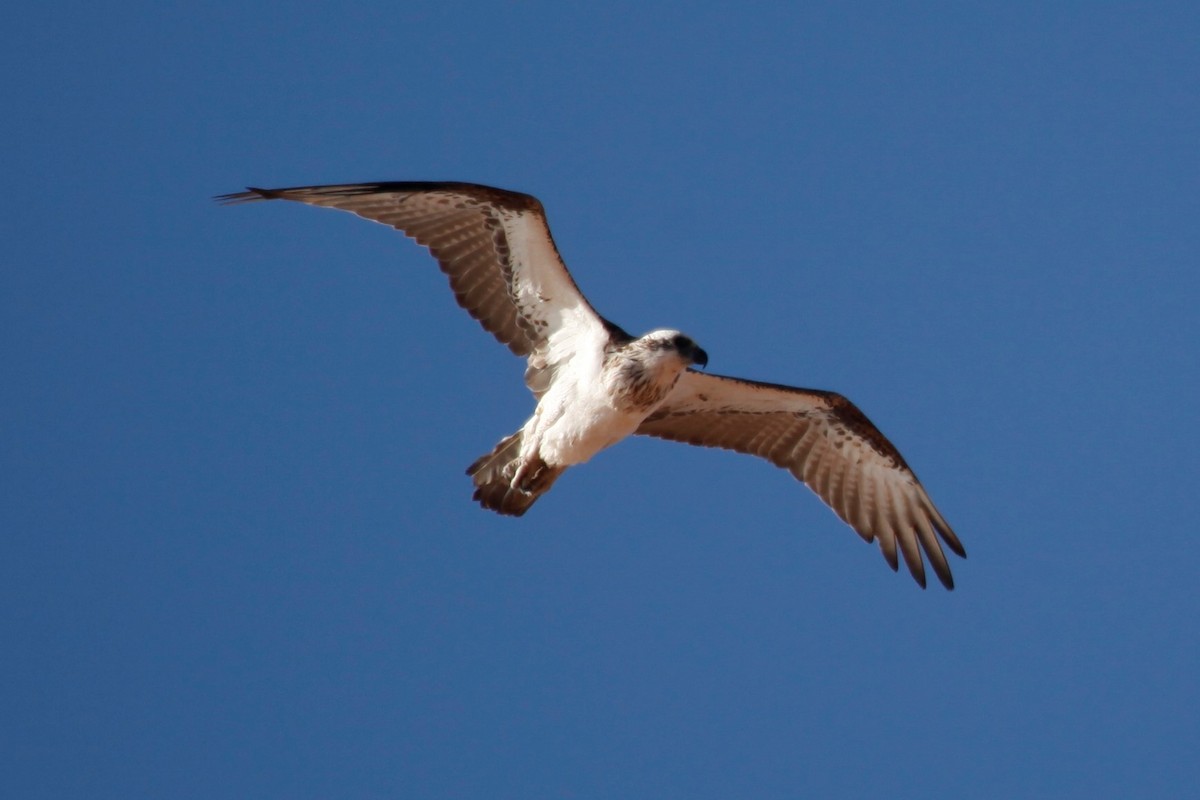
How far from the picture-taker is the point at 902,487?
13.6 meters

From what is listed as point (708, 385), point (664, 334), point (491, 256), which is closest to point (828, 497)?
point (708, 385)

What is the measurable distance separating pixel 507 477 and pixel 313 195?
2.55m

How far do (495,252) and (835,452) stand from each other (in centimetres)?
355

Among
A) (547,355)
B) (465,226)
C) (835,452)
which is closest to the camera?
(465,226)

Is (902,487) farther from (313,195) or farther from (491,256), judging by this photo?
(313,195)

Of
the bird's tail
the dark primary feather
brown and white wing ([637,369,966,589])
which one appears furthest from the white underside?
brown and white wing ([637,369,966,589])

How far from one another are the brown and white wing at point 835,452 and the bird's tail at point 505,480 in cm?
135

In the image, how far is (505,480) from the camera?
12.2 meters

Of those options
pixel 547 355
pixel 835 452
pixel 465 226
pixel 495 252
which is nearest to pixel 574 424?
pixel 547 355

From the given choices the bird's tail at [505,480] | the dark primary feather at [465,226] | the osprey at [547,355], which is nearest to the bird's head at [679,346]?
the osprey at [547,355]

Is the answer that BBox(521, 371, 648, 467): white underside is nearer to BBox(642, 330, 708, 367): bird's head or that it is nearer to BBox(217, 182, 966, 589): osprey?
BBox(217, 182, 966, 589): osprey

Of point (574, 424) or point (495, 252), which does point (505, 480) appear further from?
point (495, 252)

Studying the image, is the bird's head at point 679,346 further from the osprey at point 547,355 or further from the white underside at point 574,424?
the white underside at point 574,424

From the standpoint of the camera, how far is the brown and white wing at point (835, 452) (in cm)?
1326
